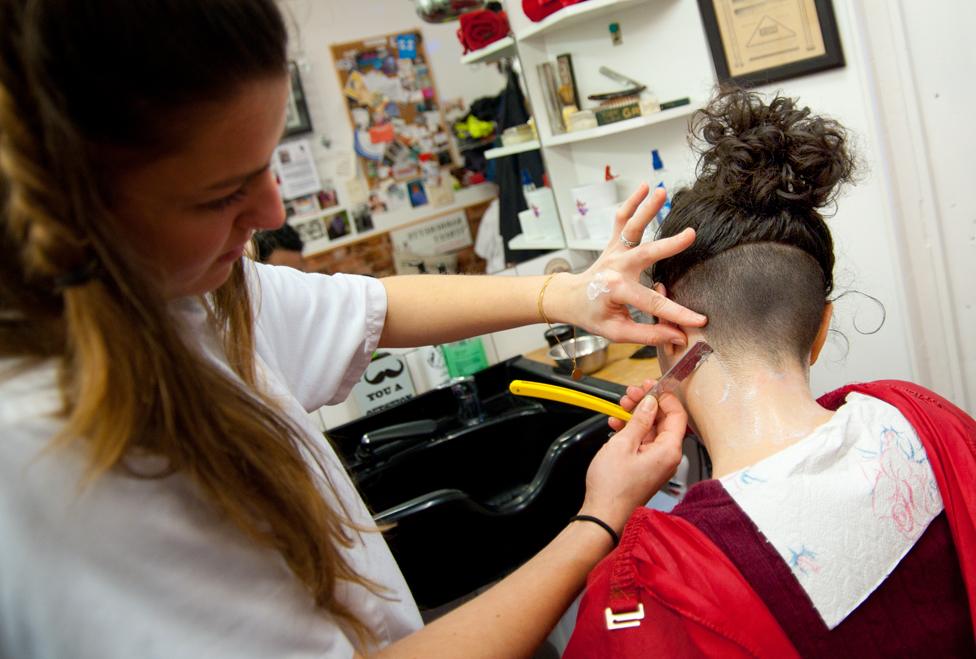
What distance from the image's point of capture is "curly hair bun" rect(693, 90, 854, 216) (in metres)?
1.23

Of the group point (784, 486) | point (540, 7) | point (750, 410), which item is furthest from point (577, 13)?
point (784, 486)

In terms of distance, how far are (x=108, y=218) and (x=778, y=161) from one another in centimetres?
107

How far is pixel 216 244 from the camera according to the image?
29.9 inches

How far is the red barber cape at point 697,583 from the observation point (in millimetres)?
936

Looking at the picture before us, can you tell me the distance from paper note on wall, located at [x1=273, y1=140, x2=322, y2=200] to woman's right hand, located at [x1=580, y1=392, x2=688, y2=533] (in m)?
2.30

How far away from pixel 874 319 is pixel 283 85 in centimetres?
195

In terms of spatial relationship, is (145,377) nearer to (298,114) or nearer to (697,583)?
(697,583)

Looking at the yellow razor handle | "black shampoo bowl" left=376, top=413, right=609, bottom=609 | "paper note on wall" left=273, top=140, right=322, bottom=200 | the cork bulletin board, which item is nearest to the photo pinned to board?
the cork bulletin board

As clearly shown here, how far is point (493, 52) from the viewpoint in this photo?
2.89 metres

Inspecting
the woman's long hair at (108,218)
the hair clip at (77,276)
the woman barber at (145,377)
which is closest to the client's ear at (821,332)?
the woman barber at (145,377)

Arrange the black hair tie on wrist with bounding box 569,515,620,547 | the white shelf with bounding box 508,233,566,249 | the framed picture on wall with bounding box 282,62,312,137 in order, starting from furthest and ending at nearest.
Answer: the framed picture on wall with bounding box 282,62,312,137, the white shelf with bounding box 508,233,566,249, the black hair tie on wrist with bounding box 569,515,620,547

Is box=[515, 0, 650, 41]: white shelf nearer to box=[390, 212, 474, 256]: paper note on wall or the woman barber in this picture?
box=[390, 212, 474, 256]: paper note on wall

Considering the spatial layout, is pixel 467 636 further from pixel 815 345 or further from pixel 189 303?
pixel 815 345

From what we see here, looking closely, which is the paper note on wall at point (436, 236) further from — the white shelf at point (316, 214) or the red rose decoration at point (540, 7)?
the red rose decoration at point (540, 7)
